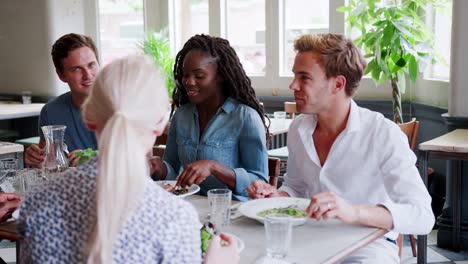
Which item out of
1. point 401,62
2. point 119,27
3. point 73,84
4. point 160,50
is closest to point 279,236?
point 73,84

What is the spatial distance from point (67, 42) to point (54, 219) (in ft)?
6.23

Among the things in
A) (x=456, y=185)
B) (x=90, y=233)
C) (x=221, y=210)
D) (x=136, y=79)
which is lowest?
(x=456, y=185)

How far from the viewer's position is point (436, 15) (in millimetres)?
4598

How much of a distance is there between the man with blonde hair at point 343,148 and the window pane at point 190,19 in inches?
166

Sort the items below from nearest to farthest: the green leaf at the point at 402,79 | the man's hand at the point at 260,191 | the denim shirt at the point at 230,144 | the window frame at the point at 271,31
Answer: the man's hand at the point at 260,191, the denim shirt at the point at 230,144, the green leaf at the point at 402,79, the window frame at the point at 271,31

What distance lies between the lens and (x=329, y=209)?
1716 mm

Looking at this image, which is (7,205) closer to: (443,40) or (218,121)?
(218,121)

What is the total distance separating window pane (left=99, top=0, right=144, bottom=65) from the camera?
6.88 m

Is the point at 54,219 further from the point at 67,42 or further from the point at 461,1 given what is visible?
the point at 461,1

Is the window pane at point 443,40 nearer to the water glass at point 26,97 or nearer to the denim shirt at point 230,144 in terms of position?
the denim shirt at point 230,144

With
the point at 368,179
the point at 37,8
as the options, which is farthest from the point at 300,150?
the point at 37,8

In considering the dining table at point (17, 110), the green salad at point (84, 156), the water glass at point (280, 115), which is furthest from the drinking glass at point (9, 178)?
the dining table at point (17, 110)

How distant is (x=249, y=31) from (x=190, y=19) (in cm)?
75

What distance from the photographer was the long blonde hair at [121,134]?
3.43 ft
